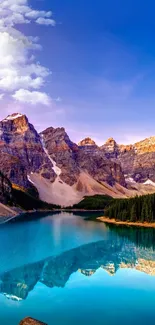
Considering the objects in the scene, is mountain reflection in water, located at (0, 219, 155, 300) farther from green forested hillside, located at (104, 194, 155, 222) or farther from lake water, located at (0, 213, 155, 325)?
green forested hillside, located at (104, 194, 155, 222)

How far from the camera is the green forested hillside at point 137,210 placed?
402ft

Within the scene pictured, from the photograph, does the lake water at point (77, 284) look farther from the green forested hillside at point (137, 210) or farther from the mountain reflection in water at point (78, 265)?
the green forested hillside at point (137, 210)

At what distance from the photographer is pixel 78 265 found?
53219 millimetres

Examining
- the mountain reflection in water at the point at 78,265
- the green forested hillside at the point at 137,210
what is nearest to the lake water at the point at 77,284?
the mountain reflection in water at the point at 78,265

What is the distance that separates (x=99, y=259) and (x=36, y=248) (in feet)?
51.4

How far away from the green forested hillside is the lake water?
49.5 m

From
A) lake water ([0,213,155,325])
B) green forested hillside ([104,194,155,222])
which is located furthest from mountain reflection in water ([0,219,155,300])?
green forested hillside ([104,194,155,222])

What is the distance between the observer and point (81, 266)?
5231cm

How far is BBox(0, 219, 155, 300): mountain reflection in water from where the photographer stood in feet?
135

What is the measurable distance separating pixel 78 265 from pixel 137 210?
80.7 meters

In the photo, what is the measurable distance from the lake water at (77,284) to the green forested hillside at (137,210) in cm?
4945

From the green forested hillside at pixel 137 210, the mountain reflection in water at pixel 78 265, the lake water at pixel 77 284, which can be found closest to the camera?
the lake water at pixel 77 284

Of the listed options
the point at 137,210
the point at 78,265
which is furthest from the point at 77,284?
the point at 137,210

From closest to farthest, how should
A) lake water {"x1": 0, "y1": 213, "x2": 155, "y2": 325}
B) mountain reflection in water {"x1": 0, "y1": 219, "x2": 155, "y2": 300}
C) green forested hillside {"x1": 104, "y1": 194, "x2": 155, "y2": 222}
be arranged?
lake water {"x1": 0, "y1": 213, "x2": 155, "y2": 325} < mountain reflection in water {"x1": 0, "y1": 219, "x2": 155, "y2": 300} < green forested hillside {"x1": 104, "y1": 194, "x2": 155, "y2": 222}
